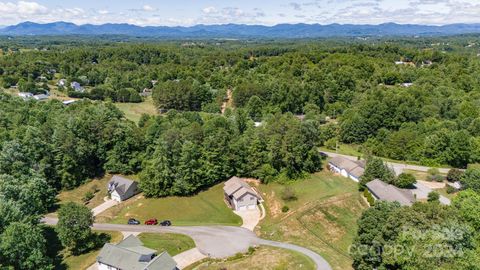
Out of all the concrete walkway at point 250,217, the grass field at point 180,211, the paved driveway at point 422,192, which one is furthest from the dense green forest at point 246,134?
the concrete walkway at point 250,217

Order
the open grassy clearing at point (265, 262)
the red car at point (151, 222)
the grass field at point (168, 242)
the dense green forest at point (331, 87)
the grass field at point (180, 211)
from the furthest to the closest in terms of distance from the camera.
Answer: the dense green forest at point (331, 87) → the grass field at point (180, 211) → the red car at point (151, 222) → the grass field at point (168, 242) → the open grassy clearing at point (265, 262)

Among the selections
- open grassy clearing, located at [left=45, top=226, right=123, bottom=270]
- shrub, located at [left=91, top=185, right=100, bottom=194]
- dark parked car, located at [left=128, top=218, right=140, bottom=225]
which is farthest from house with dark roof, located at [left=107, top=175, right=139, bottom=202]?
open grassy clearing, located at [left=45, top=226, right=123, bottom=270]

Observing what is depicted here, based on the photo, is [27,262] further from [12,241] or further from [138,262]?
[138,262]

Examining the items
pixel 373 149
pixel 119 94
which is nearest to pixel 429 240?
pixel 373 149

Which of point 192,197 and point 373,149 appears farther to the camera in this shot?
point 373,149

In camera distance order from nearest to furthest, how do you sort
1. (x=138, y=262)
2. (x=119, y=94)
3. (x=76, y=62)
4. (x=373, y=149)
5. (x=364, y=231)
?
(x=364, y=231)
(x=138, y=262)
(x=373, y=149)
(x=119, y=94)
(x=76, y=62)

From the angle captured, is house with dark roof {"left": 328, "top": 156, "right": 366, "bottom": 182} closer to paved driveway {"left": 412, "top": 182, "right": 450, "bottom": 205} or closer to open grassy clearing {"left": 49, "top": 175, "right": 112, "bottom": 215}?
paved driveway {"left": 412, "top": 182, "right": 450, "bottom": 205}

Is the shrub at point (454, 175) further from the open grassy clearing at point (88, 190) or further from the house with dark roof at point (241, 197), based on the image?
the open grassy clearing at point (88, 190)
